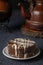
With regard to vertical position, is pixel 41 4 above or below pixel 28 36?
above

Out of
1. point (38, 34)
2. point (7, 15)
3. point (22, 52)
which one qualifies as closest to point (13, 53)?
point (22, 52)

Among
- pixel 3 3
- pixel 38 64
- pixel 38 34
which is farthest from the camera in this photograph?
pixel 3 3

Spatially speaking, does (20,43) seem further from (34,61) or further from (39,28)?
(39,28)

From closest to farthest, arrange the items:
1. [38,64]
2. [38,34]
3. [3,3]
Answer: [38,64] < [38,34] < [3,3]

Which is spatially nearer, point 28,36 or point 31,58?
point 31,58

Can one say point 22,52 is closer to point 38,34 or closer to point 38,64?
point 38,64

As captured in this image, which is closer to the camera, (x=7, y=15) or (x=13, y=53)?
(x=13, y=53)

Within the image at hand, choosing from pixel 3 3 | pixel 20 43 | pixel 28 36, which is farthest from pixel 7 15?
pixel 20 43

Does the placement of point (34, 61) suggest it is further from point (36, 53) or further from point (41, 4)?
point (41, 4)
